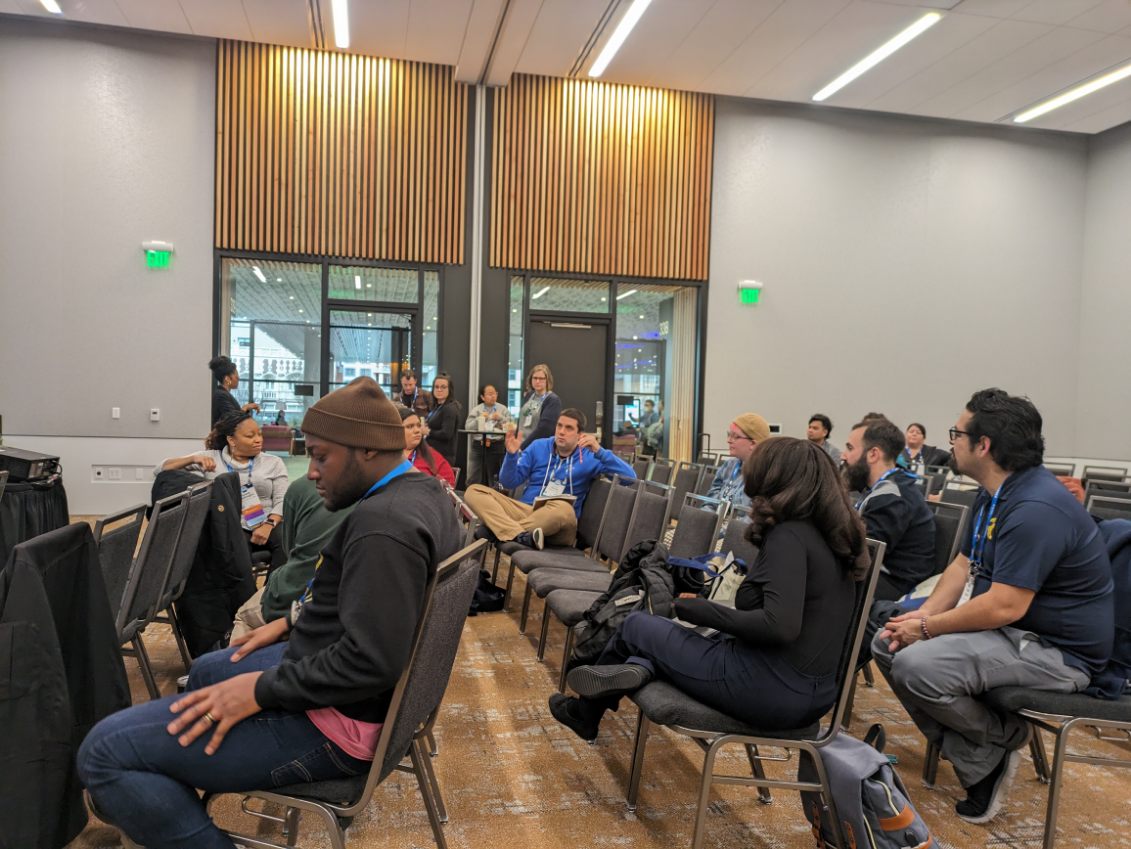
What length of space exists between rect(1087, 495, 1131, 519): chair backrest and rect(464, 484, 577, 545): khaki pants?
292 centimetres

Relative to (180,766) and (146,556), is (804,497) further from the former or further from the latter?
(146,556)

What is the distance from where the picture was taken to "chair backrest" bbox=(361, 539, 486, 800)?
1633mm

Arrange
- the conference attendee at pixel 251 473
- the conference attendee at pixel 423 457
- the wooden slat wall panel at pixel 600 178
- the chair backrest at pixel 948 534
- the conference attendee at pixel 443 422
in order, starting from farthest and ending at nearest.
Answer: the wooden slat wall panel at pixel 600 178, the conference attendee at pixel 443 422, the conference attendee at pixel 423 457, the conference attendee at pixel 251 473, the chair backrest at pixel 948 534

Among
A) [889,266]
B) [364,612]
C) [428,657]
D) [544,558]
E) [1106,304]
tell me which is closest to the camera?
[364,612]

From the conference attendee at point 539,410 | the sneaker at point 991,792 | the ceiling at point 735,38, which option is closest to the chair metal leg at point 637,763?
the sneaker at point 991,792

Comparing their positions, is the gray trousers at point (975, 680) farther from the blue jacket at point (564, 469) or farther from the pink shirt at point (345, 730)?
the blue jacket at point (564, 469)

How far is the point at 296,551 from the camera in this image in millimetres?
2668

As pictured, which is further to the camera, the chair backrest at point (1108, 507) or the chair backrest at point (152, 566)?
the chair backrest at point (1108, 507)

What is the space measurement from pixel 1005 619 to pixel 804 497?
2.72 feet

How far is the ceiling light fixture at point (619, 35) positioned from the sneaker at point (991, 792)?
6.86 m

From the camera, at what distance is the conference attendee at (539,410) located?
7168 mm

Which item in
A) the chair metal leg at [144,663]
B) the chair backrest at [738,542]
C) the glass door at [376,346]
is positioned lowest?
the chair metal leg at [144,663]

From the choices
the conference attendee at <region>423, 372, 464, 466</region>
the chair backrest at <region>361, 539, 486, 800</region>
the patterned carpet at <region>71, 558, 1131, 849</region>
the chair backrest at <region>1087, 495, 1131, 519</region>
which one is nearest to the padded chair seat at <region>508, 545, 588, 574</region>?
the patterned carpet at <region>71, 558, 1131, 849</region>

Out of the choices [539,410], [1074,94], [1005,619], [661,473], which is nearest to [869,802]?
[1005,619]
